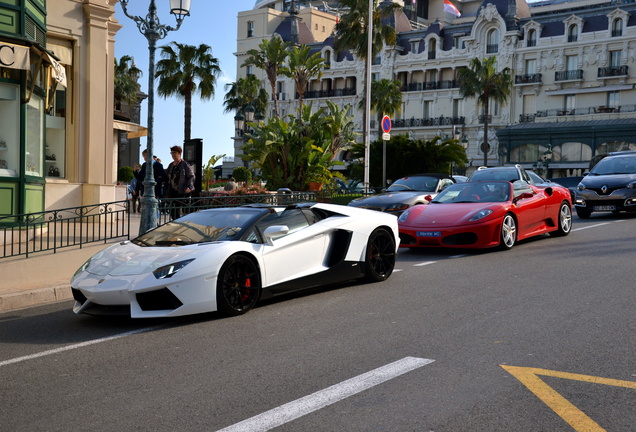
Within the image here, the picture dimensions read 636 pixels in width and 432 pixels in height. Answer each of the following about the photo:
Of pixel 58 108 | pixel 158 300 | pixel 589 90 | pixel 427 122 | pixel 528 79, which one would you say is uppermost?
pixel 528 79

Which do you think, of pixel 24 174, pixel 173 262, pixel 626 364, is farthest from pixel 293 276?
pixel 24 174

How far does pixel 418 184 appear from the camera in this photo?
17.4 metres

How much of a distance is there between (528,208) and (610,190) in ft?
21.5

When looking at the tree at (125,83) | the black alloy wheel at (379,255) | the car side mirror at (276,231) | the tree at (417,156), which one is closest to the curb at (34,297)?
the car side mirror at (276,231)

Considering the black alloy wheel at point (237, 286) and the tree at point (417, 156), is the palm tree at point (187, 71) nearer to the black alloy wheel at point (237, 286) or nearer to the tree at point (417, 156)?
the tree at point (417, 156)

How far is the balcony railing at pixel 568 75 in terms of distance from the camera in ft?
204

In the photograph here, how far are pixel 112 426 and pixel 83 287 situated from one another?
10.2ft

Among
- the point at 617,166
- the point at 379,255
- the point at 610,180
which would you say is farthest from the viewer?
the point at 617,166

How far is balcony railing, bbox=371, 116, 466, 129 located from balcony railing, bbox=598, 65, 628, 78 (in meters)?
14.0

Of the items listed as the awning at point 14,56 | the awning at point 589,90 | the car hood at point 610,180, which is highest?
the awning at point 589,90

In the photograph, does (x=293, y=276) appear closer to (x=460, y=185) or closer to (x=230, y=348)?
(x=230, y=348)

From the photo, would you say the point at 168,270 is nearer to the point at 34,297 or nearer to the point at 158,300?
the point at 158,300

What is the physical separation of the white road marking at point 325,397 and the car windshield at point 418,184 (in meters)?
12.2

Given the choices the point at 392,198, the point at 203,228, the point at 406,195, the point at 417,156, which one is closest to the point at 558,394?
the point at 203,228
